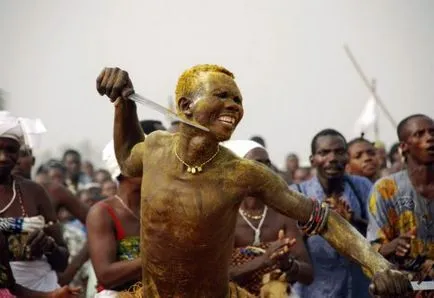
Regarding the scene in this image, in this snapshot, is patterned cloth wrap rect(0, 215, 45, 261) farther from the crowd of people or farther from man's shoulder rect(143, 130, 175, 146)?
man's shoulder rect(143, 130, 175, 146)

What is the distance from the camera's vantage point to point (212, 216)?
571 centimetres

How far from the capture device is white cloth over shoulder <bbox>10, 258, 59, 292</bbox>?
7906 mm

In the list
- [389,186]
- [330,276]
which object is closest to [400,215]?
[389,186]

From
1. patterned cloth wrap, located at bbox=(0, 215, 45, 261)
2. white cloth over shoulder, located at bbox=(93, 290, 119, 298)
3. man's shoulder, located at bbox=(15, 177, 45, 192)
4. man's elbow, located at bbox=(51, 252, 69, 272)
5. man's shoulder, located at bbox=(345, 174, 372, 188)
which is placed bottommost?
man's elbow, located at bbox=(51, 252, 69, 272)

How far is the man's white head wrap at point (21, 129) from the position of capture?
7.71 metres

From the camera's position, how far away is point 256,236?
26.2 ft

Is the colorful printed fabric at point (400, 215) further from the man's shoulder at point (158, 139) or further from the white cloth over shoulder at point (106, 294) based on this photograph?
the man's shoulder at point (158, 139)

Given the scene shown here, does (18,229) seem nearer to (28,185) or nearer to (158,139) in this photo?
(28,185)

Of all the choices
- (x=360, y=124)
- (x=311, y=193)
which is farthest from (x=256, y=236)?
(x=360, y=124)

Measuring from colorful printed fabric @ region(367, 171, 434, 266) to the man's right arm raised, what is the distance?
261 centimetres

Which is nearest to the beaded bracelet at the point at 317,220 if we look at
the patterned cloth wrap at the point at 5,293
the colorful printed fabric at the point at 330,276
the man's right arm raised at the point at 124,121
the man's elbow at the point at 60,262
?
the man's right arm raised at the point at 124,121

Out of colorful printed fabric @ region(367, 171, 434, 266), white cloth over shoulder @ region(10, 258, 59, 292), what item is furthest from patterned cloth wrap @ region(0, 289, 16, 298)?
colorful printed fabric @ region(367, 171, 434, 266)

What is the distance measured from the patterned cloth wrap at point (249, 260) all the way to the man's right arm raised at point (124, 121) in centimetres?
178

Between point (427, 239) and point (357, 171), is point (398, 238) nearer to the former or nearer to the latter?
point (427, 239)
